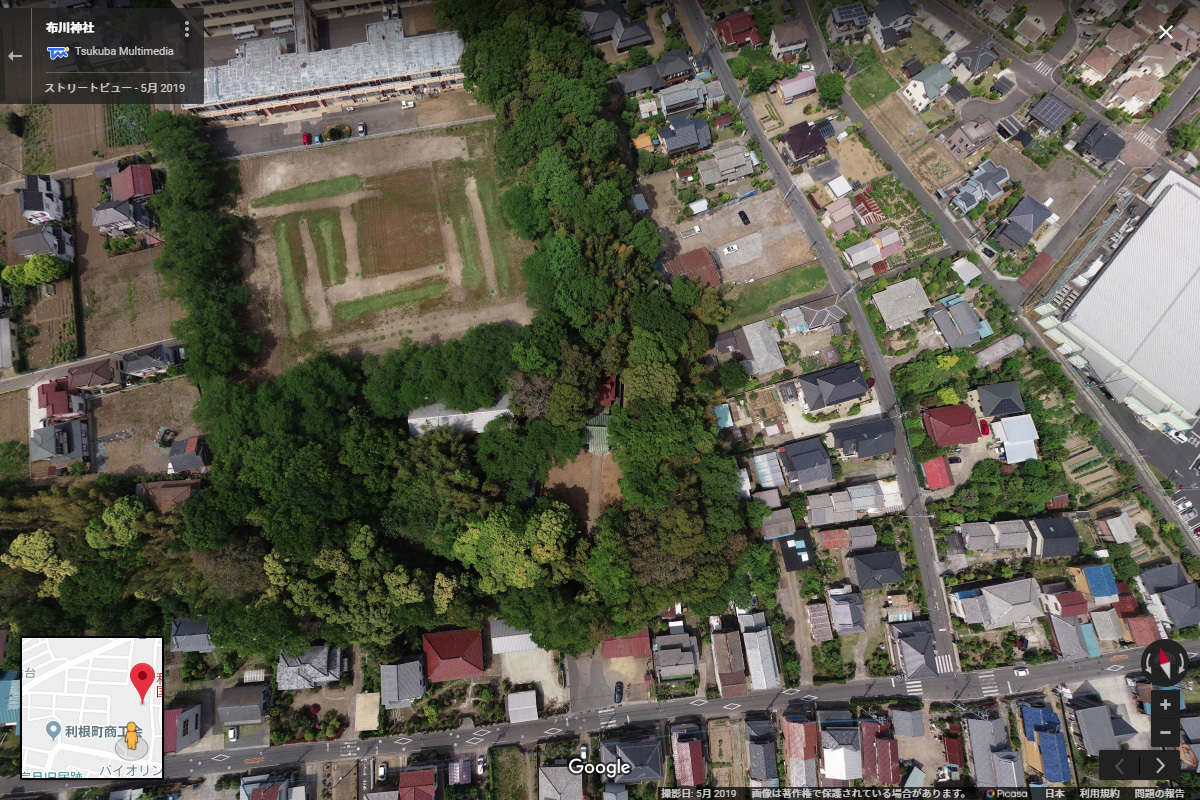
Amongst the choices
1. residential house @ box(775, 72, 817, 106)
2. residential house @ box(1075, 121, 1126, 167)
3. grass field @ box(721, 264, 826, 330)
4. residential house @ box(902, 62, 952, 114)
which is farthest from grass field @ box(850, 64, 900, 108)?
residential house @ box(1075, 121, 1126, 167)

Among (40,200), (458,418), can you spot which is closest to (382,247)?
(458,418)

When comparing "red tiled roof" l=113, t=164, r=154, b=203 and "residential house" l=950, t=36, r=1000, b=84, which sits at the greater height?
"residential house" l=950, t=36, r=1000, b=84

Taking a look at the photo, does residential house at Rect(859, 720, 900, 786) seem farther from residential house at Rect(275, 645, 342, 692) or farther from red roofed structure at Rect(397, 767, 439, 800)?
residential house at Rect(275, 645, 342, 692)

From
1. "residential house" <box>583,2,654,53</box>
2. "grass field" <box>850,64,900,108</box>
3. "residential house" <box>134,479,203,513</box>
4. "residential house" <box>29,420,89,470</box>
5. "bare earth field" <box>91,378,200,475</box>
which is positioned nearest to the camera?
"residential house" <box>134,479,203,513</box>

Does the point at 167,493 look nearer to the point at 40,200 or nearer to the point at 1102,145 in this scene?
the point at 40,200

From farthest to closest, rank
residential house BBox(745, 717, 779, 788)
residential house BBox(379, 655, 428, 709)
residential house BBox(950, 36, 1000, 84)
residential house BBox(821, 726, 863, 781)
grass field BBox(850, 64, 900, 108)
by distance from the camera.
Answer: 1. grass field BBox(850, 64, 900, 108)
2. residential house BBox(950, 36, 1000, 84)
3. residential house BBox(379, 655, 428, 709)
4. residential house BBox(745, 717, 779, 788)
5. residential house BBox(821, 726, 863, 781)

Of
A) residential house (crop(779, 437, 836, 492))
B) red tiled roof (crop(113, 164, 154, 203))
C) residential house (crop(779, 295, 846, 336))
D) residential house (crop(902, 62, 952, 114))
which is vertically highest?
residential house (crop(902, 62, 952, 114))
